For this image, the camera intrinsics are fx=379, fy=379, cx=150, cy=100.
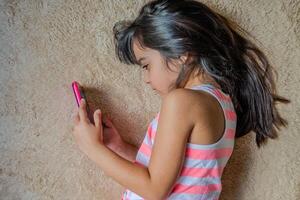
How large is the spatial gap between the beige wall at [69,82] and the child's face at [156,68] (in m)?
0.08

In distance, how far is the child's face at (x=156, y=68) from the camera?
2.26 feet

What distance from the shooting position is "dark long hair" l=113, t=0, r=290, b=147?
2.22 ft

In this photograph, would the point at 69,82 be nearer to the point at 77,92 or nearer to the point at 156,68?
the point at 77,92

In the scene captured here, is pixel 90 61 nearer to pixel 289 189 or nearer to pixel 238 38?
pixel 238 38

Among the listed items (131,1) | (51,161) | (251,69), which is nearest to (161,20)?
(131,1)

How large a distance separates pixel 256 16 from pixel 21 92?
50 cm

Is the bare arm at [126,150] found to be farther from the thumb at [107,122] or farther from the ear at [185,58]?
the ear at [185,58]

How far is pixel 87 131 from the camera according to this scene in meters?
0.72

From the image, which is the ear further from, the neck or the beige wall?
the beige wall

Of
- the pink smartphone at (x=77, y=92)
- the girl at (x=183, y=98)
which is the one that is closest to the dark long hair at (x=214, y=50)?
the girl at (x=183, y=98)

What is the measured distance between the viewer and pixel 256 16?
0.79 metres

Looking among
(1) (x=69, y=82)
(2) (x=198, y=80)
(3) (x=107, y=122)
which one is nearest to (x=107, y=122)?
(3) (x=107, y=122)

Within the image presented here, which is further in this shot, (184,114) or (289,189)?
(289,189)

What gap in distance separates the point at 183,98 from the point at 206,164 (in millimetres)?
134
